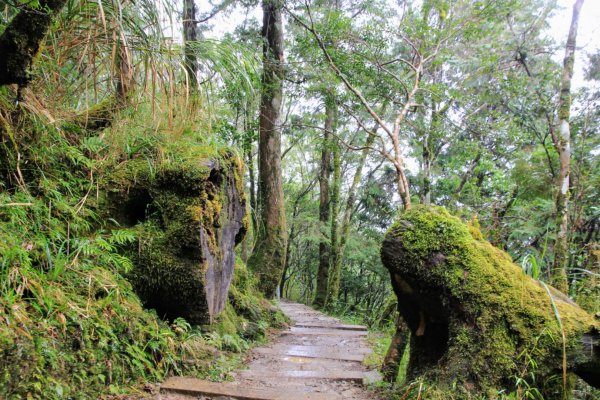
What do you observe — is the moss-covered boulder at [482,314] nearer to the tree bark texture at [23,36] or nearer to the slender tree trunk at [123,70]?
the slender tree trunk at [123,70]

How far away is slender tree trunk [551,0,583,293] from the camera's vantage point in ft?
16.3

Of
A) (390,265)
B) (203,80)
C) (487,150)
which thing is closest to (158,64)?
(203,80)

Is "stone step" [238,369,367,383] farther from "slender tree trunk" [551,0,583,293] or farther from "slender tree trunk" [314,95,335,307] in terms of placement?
"slender tree trunk" [314,95,335,307]

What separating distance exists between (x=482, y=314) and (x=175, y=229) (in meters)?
2.77

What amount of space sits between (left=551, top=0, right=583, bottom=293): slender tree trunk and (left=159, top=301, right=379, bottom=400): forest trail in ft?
9.51

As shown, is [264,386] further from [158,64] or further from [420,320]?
[158,64]

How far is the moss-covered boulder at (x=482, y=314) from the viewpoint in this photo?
242cm

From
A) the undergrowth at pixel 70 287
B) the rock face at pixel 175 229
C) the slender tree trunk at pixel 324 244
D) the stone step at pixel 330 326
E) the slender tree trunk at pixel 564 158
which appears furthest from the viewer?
the slender tree trunk at pixel 324 244

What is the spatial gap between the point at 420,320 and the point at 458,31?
5244 mm

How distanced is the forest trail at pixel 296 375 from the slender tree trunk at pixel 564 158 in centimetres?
290

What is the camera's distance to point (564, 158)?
5402 mm

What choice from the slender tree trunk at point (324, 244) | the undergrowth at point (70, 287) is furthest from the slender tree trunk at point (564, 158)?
the slender tree trunk at point (324, 244)

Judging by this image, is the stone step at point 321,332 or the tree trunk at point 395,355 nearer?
the tree trunk at point 395,355

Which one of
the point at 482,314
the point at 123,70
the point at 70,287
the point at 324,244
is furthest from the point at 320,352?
the point at 324,244
